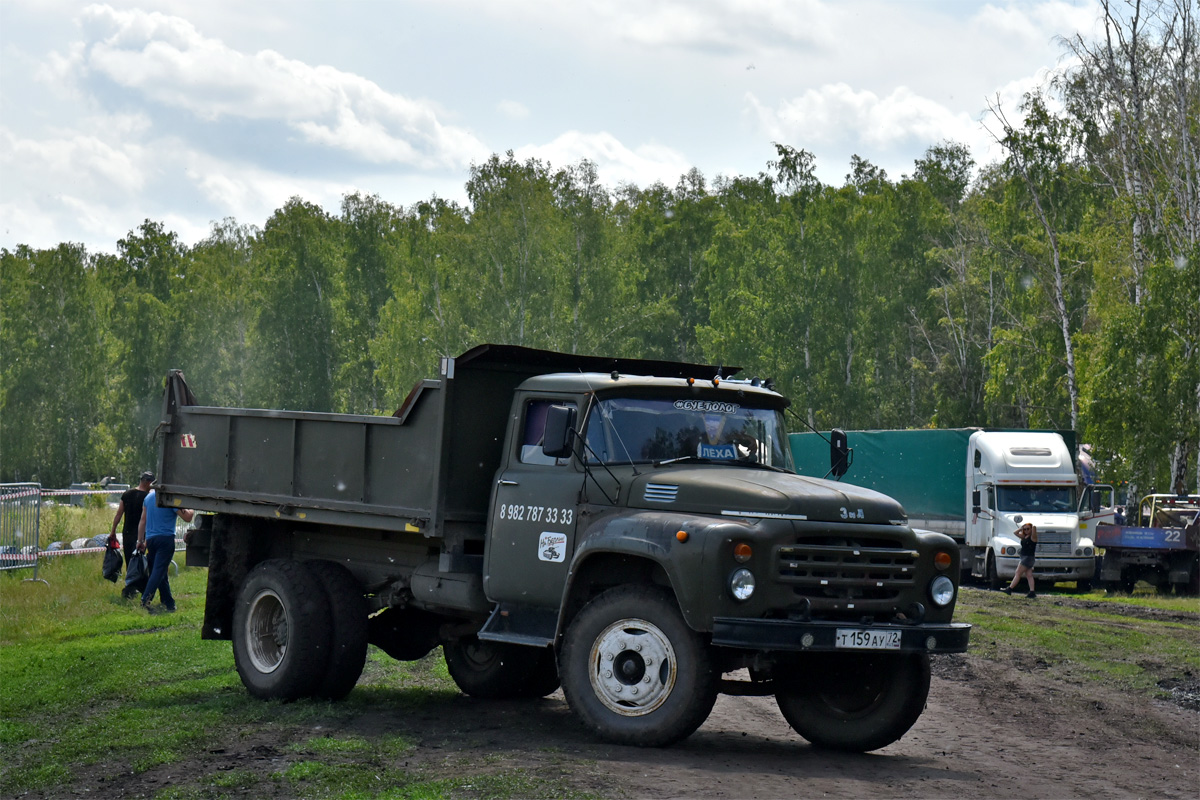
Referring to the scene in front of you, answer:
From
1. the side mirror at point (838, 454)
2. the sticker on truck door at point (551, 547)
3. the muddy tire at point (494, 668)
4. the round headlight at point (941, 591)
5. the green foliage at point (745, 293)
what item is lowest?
the muddy tire at point (494, 668)

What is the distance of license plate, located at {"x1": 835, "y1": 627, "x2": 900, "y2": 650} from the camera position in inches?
326

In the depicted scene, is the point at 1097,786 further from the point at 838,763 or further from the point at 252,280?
the point at 252,280

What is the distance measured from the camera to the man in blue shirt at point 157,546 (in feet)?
58.5

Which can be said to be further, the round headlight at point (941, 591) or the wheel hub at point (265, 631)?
the wheel hub at point (265, 631)

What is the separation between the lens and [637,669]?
8.58 meters

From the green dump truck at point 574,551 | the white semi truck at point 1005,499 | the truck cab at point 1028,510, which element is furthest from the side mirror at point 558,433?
the truck cab at point 1028,510

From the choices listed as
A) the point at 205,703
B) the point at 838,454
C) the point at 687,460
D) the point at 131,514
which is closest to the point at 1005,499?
the point at 131,514

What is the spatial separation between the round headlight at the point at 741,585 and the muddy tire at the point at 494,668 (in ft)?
10.9

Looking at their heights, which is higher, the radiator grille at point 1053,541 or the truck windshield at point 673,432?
the truck windshield at point 673,432

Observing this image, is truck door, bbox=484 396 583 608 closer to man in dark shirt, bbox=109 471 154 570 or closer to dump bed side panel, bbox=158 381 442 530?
dump bed side panel, bbox=158 381 442 530

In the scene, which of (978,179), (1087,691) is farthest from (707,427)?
(978,179)

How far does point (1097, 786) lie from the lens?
8.12 metres

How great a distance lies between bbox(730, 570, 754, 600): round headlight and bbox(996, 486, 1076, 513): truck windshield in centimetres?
2200

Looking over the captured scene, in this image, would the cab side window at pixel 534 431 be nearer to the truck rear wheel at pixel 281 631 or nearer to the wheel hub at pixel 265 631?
the truck rear wheel at pixel 281 631
